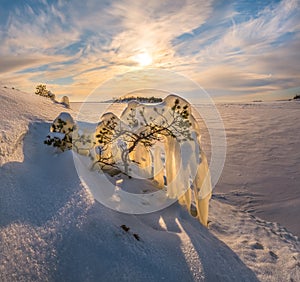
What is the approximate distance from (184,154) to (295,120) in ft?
25.5

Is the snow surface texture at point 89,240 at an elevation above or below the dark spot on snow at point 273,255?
above

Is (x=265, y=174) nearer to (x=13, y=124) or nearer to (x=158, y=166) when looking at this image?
(x=158, y=166)

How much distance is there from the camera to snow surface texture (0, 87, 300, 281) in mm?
1449

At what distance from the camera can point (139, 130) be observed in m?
2.89

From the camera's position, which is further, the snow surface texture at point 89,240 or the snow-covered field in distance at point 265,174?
the snow-covered field in distance at point 265,174

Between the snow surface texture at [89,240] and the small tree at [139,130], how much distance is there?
49cm

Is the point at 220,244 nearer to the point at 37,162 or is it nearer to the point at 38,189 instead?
the point at 38,189

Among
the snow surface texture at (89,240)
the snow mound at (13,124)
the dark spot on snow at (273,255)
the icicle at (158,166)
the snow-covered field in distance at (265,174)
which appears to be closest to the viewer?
the snow surface texture at (89,240)

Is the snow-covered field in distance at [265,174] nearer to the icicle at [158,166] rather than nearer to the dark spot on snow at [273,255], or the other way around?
the dark spot on snow at [273,255]

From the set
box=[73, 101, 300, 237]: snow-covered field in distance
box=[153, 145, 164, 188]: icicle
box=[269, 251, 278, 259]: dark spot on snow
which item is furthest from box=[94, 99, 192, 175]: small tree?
box=[73, 101, 300, 237]: snow-covered field in distance

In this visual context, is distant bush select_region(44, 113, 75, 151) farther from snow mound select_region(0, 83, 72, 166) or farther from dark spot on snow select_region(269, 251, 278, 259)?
dark spot on snow select_region(269, 251, 278, 259)

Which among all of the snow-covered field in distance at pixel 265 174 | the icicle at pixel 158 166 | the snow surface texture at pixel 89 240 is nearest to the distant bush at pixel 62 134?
the snow surface texture at pixel 89 240

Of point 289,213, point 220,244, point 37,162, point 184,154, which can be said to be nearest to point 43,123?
point 37,162

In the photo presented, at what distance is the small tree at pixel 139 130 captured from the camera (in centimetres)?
253
